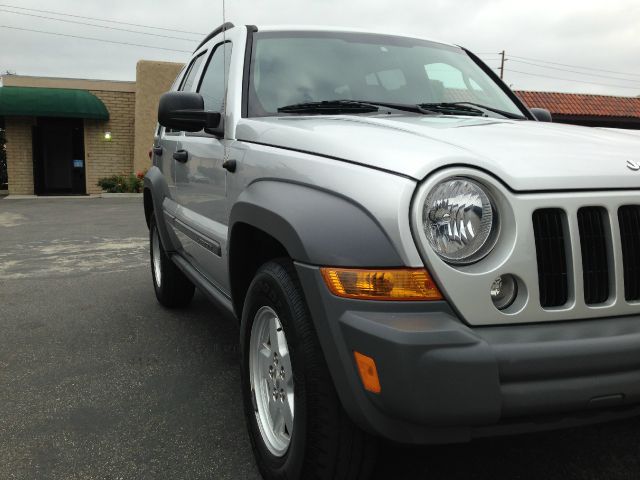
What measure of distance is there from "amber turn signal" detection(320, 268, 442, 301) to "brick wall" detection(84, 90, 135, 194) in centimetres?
2002

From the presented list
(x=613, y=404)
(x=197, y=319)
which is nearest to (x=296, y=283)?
(x=613, y=404)

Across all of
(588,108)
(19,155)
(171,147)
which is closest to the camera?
(171,147)


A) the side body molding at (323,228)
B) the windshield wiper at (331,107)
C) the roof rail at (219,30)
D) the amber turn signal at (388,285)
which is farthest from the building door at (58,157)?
the amber turn signal at (388,285)

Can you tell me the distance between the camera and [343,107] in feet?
9.66

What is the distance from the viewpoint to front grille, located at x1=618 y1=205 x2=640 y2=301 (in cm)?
189

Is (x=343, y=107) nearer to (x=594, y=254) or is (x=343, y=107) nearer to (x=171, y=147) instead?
(x=594, y=254)

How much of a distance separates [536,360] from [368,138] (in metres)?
0.90

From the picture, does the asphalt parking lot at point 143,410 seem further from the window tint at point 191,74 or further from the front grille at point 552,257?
the window tint at point 191,74

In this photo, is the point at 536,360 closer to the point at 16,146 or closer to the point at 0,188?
the point at 16,146

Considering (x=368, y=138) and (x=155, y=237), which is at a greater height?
(x=368, y=138)

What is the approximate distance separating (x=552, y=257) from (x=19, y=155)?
20.9 meters

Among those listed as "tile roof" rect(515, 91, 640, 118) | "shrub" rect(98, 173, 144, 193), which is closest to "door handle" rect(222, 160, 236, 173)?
"shrub" rect(98, 173, 144, 193)

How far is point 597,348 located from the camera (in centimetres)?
173

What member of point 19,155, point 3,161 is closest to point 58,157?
point 19,155
